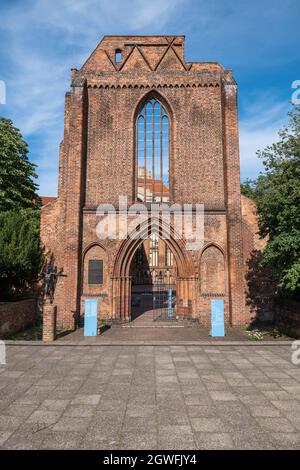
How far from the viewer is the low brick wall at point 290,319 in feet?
34.3

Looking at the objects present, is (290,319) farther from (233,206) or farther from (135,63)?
(135,63)

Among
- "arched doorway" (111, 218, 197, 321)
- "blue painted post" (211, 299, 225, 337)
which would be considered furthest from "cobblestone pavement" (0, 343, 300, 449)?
"arched doorway" (111, 218, 197, 321)

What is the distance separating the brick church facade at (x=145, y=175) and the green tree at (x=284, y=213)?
233cm

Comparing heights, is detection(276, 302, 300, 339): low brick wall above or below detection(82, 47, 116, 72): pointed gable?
below

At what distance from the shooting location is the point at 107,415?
4.55 metres

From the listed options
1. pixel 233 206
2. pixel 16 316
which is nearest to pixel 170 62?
pixel 233 206

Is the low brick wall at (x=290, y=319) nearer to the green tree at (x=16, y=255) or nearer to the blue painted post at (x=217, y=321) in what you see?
the blue painted post at (x=217, y=321)

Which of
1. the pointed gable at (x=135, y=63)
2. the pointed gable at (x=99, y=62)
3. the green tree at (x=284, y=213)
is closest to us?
the green tree at (x=284, y=213)

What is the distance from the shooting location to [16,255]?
1096 cm

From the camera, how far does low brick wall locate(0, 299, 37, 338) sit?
10.3m

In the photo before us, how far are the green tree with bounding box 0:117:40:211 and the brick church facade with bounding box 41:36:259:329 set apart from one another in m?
5.29

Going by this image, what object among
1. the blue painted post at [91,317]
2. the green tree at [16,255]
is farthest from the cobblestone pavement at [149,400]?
the green tree at [16,255]

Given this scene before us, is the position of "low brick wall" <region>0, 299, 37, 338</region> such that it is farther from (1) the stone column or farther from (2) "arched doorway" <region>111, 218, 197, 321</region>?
(1) the stone column

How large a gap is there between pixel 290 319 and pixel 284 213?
4.13m
